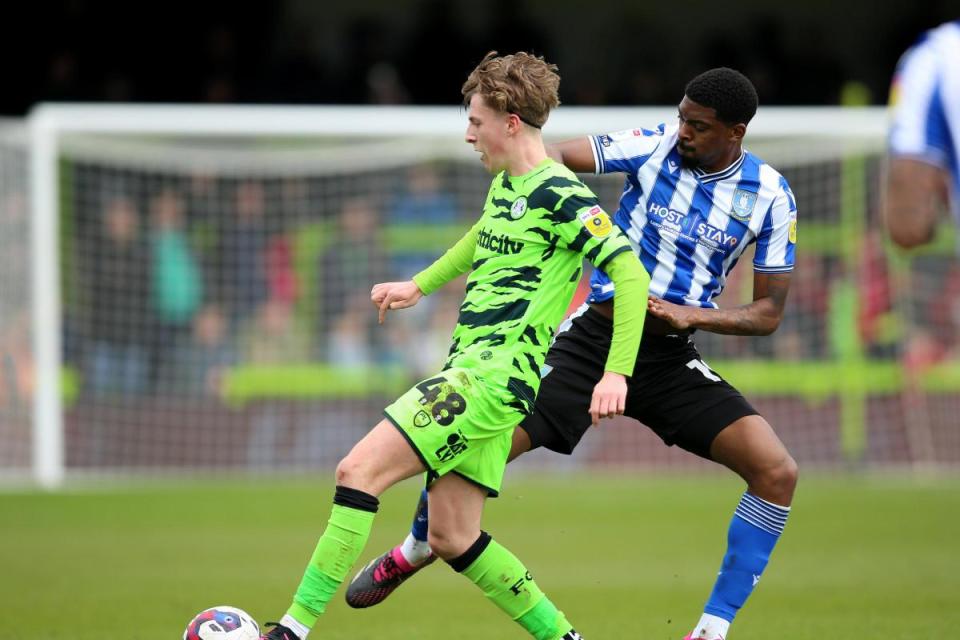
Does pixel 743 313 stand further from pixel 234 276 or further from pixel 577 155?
pixel 234 276

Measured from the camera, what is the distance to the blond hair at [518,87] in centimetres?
532

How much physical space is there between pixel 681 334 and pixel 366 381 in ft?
31.2

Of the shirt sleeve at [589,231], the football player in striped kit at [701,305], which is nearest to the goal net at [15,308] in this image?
the football player in striped kit at [701,305]

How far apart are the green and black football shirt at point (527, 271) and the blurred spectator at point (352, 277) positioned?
400 inches

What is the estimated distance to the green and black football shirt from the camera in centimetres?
527

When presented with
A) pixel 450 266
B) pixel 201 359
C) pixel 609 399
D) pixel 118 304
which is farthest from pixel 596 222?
pixel 118 304

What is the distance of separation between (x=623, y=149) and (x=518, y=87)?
834 millimetres

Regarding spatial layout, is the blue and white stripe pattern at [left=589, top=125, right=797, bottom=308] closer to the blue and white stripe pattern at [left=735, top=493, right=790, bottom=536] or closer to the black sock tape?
the blue and white stripe pattern at [left=735, top=493, right=790, bottom=536]

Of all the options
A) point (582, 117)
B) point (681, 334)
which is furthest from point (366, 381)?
point (681, 334)

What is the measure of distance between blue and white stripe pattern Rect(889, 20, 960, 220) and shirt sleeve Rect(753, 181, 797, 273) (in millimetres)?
1776

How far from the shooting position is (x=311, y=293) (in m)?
15.6

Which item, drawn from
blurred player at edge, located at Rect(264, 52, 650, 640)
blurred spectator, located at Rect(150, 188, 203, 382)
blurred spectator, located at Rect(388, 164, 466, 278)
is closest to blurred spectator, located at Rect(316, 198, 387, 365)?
blurred spectator, located at Rect(388, 164, 466, 278)

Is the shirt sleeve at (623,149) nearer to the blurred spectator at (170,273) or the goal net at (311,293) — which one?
the goal net at (311,293)

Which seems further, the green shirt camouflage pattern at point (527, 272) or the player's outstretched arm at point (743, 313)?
the player's outstretched arm at point (743, 313)
